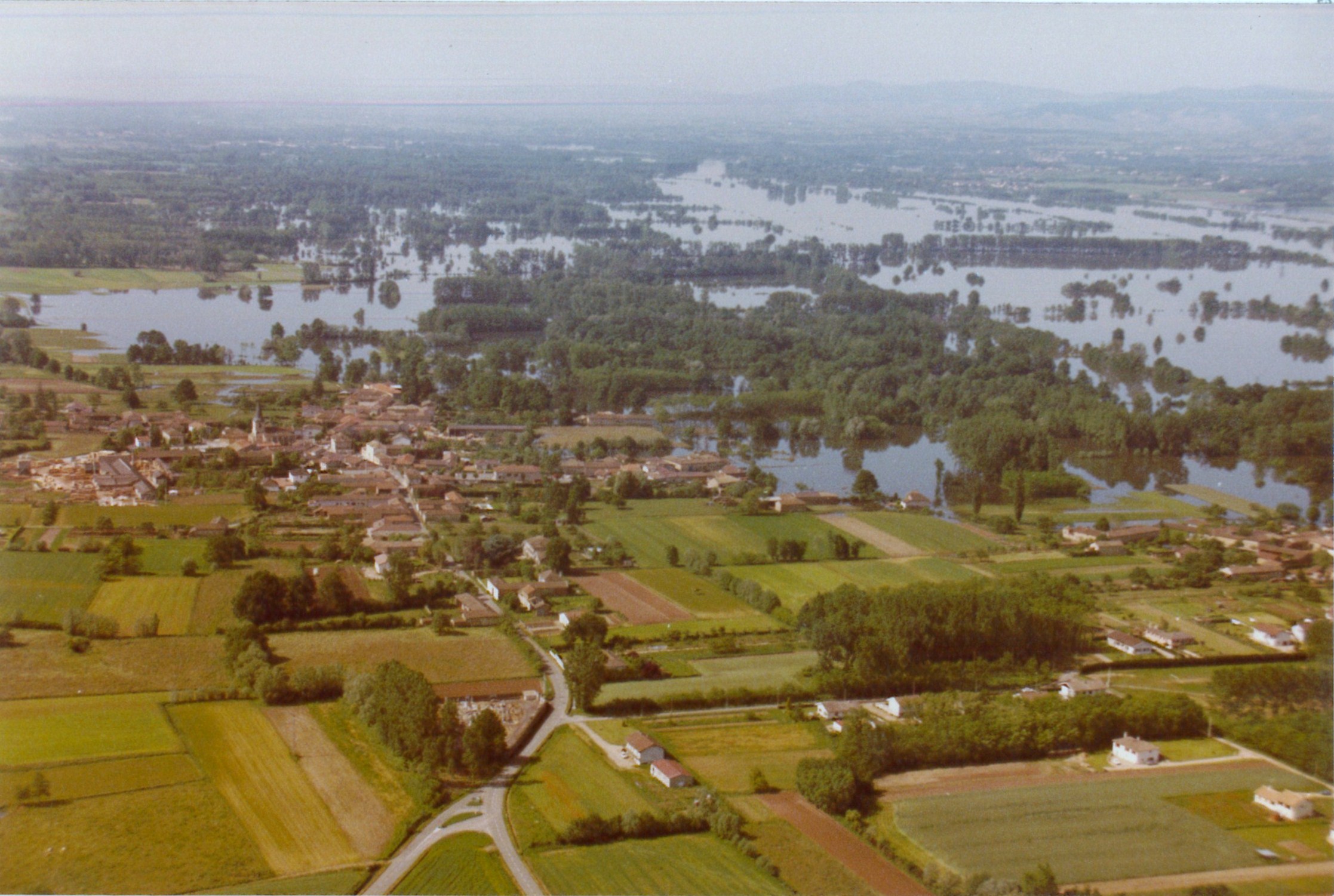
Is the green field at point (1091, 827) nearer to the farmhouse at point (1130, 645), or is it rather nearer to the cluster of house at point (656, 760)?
the cluster of house at point (656, 760)

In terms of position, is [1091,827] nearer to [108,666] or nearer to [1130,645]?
[1130,645]

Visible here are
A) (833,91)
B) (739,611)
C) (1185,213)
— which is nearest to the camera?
(739,611)

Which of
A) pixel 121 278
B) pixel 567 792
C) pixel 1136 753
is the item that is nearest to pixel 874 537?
pixel 1136 753

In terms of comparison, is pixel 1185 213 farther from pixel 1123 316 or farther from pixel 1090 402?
A: pixel 1090 402

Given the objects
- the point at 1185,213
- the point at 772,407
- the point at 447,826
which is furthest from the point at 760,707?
the point at 1185,213

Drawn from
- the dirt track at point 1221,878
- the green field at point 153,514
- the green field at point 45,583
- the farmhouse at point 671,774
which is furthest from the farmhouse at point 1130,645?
the green field at point 45,583

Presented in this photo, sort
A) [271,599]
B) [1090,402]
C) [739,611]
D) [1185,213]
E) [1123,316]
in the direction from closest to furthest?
[271,599] < [739,611] < [1090,402] < [1185,213] < [1123,316]

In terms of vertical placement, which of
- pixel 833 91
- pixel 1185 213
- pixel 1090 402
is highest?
pixel 833 91
